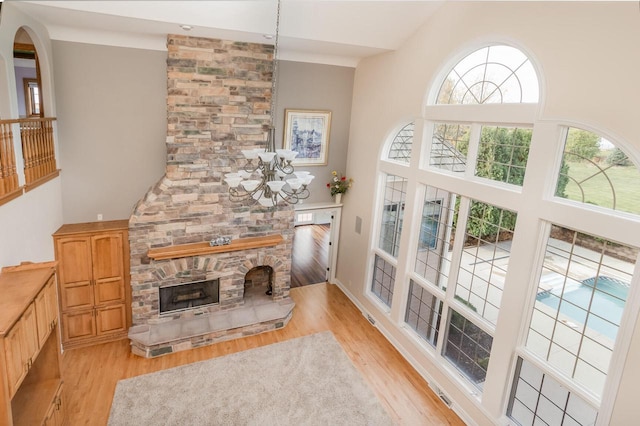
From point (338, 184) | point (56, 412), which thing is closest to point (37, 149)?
point (56, 412)

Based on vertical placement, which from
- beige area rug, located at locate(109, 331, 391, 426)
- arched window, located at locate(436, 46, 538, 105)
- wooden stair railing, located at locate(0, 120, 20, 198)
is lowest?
beige area rug, located at locate(109, 331, 391, 426)

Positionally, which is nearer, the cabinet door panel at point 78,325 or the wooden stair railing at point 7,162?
the wooden stair railing at point 7,162

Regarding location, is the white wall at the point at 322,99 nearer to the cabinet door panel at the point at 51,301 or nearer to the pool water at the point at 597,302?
the cabinet door panel at the point at 51,301

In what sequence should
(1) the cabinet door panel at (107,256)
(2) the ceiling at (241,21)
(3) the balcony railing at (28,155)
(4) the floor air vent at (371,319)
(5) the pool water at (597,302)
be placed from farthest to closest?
(4) the floor air vent at (371,319) < (1) the cabinet door panel at (107,256) < (2) the ceiling at (241,21) < (3) the balcony railing at (28,155) < (5) the pool water at (597,302)

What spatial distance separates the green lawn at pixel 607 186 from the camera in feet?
11.1

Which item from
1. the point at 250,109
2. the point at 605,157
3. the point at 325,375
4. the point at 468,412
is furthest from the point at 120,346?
the point at 605,157

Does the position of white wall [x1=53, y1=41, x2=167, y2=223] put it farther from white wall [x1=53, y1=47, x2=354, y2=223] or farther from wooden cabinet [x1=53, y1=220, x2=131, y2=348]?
wooden cabinet [x1=53, y1=220, x2=131, y2=348]

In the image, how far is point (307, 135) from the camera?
25.1 ft

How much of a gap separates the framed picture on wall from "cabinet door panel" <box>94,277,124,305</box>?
376cm

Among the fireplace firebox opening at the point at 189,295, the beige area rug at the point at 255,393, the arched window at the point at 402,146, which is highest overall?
the arched window at the point at 402,146

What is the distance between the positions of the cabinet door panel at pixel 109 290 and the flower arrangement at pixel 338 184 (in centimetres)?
422

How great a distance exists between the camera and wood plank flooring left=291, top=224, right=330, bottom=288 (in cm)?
904

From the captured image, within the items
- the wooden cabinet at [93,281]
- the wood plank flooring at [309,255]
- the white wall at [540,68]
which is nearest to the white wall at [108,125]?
the wooden cabinet at [93,281]

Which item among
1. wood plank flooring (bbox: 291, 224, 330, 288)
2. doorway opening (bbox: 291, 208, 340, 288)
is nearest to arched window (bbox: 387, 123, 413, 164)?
doorway opening (bbox: 291, 208, 340, 288)
